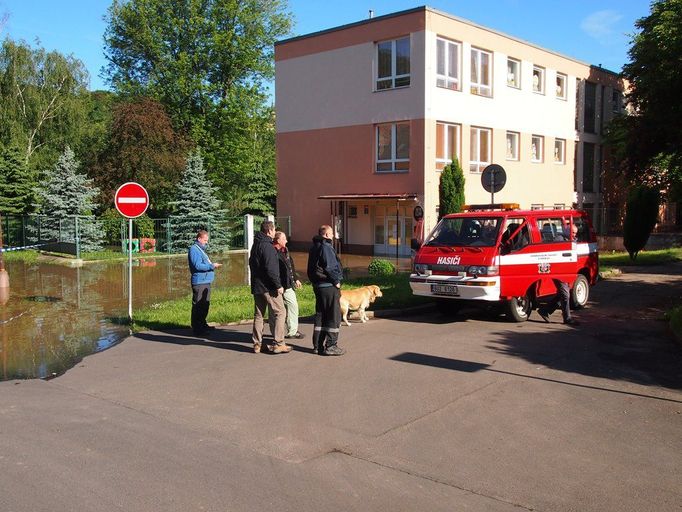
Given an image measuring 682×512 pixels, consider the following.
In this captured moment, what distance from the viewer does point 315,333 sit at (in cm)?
A: 944

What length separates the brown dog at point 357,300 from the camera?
11231mm

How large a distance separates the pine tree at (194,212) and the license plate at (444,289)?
19039 mm

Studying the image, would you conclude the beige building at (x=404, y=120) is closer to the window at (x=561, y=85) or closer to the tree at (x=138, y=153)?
the window at (x=561, y=85)

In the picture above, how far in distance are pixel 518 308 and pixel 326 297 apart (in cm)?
452

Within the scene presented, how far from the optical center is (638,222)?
2442 cm

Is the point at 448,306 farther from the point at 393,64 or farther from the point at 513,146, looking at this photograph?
the point at 513,146

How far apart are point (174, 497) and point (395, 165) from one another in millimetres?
25235

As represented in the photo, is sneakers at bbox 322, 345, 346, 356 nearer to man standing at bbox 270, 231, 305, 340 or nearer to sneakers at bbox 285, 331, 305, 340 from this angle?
man standing at bbox 270, 231, 305, 340

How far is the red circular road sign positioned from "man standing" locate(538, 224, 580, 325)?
7720 mm

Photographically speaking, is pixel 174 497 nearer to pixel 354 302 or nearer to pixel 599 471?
pixel 599 471

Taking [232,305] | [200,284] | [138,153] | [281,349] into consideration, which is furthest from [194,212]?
[281,349]

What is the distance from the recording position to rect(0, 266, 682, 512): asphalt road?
470 centimetres

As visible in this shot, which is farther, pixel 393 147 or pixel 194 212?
pixel 194 212

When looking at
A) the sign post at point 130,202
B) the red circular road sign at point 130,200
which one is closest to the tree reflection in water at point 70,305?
the sign post at point 130,202
